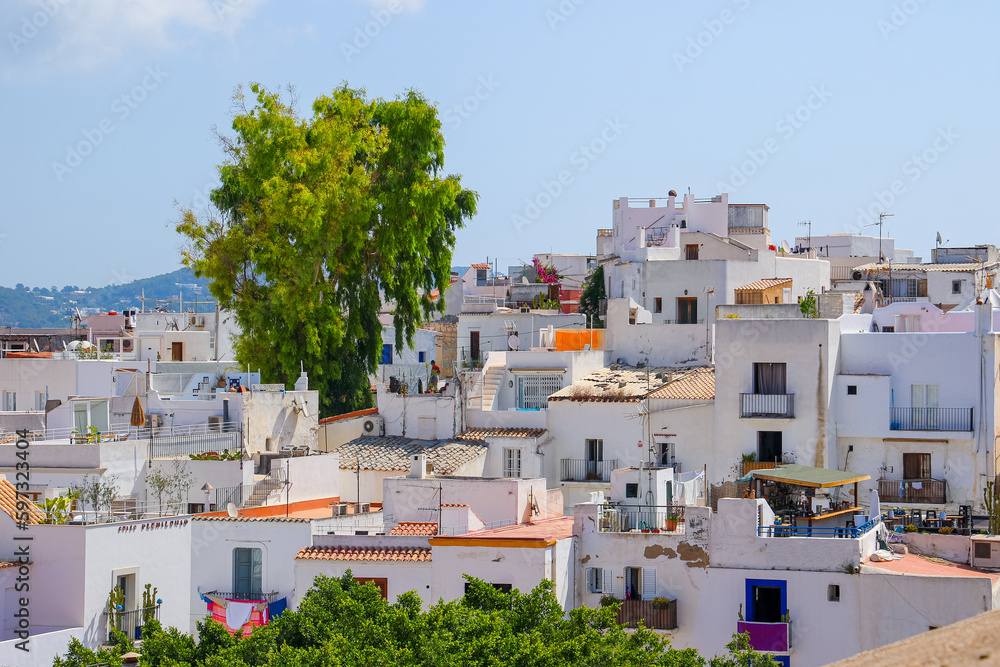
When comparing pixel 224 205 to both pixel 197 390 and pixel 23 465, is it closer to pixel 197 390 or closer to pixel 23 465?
pixel 197 390

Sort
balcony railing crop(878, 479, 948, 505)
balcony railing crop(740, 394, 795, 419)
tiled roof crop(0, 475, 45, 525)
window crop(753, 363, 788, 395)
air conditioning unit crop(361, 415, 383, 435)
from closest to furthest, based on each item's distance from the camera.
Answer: tiled roof crop(0, 475, 45, 525)
balcony railing crop(878, 479, 948, 505)
balcony railing crop(740, 394, 795, 419)
window crop(753, 363, 788, 395)
air conditioning unit crop(361, 415, 383, 435)

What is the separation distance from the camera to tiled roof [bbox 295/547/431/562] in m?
22.1

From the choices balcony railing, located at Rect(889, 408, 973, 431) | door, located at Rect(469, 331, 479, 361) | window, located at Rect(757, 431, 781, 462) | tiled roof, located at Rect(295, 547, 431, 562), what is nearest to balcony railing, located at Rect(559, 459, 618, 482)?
Result: window, located at Rect(757, 431, 781, 462)

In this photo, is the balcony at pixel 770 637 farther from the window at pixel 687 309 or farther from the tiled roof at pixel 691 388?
the window at pixel 687 309

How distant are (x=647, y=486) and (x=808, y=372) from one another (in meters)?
8.82

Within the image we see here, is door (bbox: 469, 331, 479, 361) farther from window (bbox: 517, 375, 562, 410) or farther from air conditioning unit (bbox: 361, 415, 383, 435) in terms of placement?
air conditioning unit (bbox: 361, 415, 383, 435)

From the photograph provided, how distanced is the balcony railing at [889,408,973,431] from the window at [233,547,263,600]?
46.7ft

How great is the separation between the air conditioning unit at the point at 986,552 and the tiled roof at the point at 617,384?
11.0m

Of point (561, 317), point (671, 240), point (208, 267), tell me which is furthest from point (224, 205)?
point (671, 240)

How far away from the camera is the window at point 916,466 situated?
29672 mm

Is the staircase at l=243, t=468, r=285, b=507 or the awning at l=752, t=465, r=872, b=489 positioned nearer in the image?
the awning at l=752, t=465, r=872, b=489

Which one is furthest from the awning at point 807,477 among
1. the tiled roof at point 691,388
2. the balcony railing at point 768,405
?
the tiled roof at point 691,388

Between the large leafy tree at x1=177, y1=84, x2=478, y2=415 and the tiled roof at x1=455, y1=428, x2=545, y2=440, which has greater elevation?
the large leafy tree at x1=177, y1=84, x2=478, y2=415

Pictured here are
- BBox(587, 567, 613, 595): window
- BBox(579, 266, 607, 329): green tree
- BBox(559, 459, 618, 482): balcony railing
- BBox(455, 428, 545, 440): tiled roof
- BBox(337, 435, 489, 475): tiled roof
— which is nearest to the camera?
BBox(587, 567, 613, 595): window
